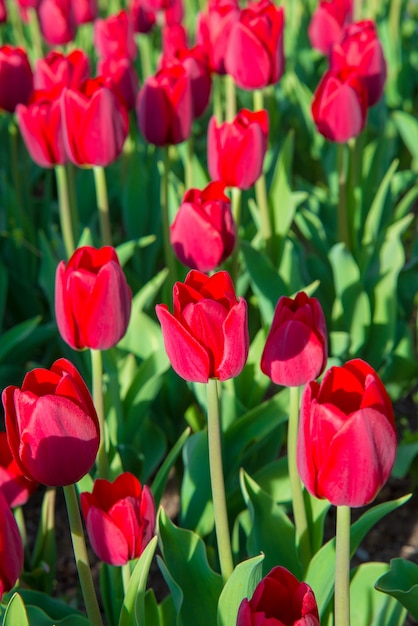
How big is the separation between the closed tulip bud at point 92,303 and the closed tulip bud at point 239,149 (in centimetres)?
48

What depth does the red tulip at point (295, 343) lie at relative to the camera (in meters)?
1.16

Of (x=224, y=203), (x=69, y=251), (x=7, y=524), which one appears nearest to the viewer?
(x=7, y=524)

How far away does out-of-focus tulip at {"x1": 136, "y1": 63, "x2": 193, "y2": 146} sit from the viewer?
1.88 m

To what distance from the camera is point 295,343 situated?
1.17 meters

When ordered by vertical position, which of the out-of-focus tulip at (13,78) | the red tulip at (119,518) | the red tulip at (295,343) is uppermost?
the out-of-focus tulip at (13,78)

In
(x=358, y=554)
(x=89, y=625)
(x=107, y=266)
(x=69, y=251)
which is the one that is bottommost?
(x=358, y=554)

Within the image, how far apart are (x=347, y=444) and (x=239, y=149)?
3.02 feet

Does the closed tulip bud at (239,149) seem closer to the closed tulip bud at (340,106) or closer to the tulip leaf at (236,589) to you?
the closed tulip bud at (340,106)

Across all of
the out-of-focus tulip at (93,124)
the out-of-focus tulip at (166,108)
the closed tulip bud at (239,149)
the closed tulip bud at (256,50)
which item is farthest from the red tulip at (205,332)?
the closed tulip bud at (256,50)

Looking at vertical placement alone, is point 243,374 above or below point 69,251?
below

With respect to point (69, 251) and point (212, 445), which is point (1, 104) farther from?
point (212, 445)

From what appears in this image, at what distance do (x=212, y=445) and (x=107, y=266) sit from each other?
12.7 inches

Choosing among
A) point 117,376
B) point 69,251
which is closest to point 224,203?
point 117,376

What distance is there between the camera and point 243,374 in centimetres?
187
